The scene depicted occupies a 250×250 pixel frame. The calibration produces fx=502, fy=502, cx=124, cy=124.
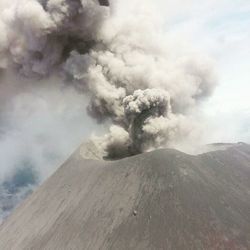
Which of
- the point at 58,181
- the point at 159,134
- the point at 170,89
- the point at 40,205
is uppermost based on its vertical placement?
the point at 170,89

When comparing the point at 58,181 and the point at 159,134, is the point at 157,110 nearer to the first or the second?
the point at 159,134

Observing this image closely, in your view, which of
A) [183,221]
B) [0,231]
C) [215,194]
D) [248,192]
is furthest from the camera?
[0,231]

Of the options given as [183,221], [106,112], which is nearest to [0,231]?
[106,112]

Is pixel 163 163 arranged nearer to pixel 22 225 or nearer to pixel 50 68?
pixel 22 225

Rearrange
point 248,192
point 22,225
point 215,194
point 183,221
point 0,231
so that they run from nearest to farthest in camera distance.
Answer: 1. point 183,221
2. point 215,194
3. point 248,192
4. point 22,225
5. point 0,231

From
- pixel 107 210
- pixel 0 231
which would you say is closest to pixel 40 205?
pixel 0 231

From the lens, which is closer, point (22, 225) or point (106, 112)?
point (22, 225)

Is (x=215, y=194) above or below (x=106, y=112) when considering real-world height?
below
